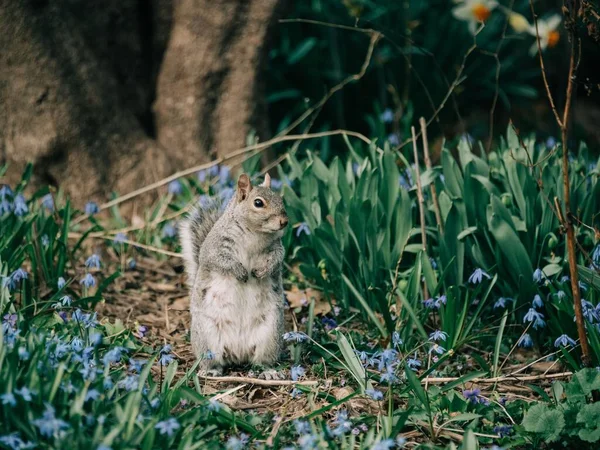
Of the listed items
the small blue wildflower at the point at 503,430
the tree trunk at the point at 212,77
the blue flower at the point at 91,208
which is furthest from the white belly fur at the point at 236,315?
the tree trunk at the point at 212,77

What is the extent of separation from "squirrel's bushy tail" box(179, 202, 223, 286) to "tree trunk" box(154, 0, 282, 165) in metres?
1.85

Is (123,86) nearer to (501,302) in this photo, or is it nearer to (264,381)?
(264,381)

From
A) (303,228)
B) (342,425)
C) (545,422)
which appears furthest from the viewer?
(303,228)

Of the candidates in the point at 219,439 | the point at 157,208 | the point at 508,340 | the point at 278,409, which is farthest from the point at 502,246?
the point at 157,208

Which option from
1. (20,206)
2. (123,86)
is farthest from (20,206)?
(123,86)

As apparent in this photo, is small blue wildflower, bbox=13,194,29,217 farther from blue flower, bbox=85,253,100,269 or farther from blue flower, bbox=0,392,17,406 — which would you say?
blue flower, bbox=0,392,17,406

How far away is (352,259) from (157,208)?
1595 millimetres

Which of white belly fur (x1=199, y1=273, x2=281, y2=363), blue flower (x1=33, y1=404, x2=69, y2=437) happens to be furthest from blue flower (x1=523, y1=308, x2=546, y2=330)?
blue flower (x1=33, y1=404, x2=69, y2=437)

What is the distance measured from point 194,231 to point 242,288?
0.51m

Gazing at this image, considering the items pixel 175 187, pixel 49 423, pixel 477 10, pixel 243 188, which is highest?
pixel 477 10

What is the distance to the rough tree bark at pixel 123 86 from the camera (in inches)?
219

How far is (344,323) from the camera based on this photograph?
182 inches

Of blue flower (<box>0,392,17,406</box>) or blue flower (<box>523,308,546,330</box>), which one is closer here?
blue flower (<box>0,392,17,406</box>)

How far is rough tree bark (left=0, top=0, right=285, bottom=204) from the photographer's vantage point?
18.2 feet
